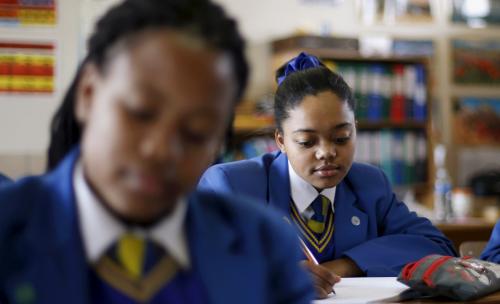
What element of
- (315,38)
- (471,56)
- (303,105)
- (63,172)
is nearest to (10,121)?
(315,38)

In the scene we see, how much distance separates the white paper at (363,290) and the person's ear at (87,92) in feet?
3.14

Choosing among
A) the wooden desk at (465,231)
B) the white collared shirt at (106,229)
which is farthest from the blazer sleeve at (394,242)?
the wooden desk at (465,231)

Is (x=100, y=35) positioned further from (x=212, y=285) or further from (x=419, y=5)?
(x=419, y=5)

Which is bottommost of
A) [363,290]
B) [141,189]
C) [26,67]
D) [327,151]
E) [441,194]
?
[441,194]

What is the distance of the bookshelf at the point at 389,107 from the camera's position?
4.83 m

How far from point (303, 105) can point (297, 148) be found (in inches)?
5.0

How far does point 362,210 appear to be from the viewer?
2477mm

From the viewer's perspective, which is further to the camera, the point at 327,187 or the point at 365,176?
the point at 365,176

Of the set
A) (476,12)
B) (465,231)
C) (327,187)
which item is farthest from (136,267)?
(476,12)

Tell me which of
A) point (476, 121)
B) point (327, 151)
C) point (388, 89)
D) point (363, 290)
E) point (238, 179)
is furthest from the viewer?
point (476, 121)

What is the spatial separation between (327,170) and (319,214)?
0.17 meters

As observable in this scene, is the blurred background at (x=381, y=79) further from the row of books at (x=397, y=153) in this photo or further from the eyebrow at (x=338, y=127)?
the eyebrow at (x=338, y=127)

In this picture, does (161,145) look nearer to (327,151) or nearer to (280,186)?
(327,151)

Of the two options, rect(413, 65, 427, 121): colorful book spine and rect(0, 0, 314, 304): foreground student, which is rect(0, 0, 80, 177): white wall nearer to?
rect(413, 65, 427, 121): colorful book spine
